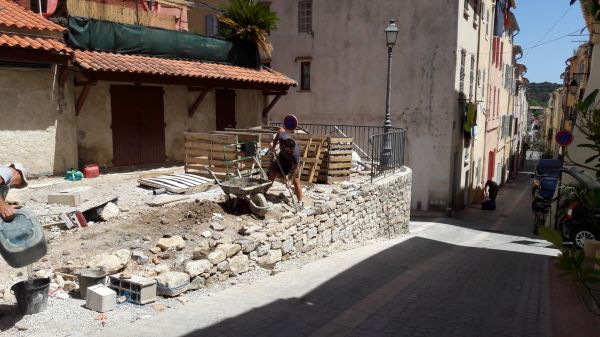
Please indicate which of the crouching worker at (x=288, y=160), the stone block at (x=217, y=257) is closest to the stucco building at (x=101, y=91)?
the crouching worker at (x=288, y=160)

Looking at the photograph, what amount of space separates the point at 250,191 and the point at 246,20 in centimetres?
869

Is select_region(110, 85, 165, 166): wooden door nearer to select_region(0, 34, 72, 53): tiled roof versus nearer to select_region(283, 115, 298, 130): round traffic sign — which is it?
select_region(0, 34, 72, 53): tiled roof

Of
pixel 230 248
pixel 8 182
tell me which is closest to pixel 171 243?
pixel 230 248

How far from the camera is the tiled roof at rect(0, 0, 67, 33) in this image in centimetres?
906

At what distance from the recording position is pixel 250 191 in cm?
775

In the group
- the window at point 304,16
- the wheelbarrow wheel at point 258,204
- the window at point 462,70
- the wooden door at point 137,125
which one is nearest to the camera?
the wheelbarrow wheel at point 258,204

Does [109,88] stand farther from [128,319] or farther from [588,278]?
[588,278]

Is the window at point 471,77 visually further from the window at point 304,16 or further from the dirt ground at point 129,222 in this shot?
the dirt ground at point 129,222

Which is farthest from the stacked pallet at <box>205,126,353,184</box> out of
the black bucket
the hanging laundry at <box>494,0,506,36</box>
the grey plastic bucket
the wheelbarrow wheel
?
the hanging laundry at <box>494,0,506,36</box>

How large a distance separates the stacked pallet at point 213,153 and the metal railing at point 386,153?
367 cm

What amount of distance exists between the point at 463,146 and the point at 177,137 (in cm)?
1260

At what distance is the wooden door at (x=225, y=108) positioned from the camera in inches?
559

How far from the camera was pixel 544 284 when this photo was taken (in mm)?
7578

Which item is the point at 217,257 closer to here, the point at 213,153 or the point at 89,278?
the point at 89,278
